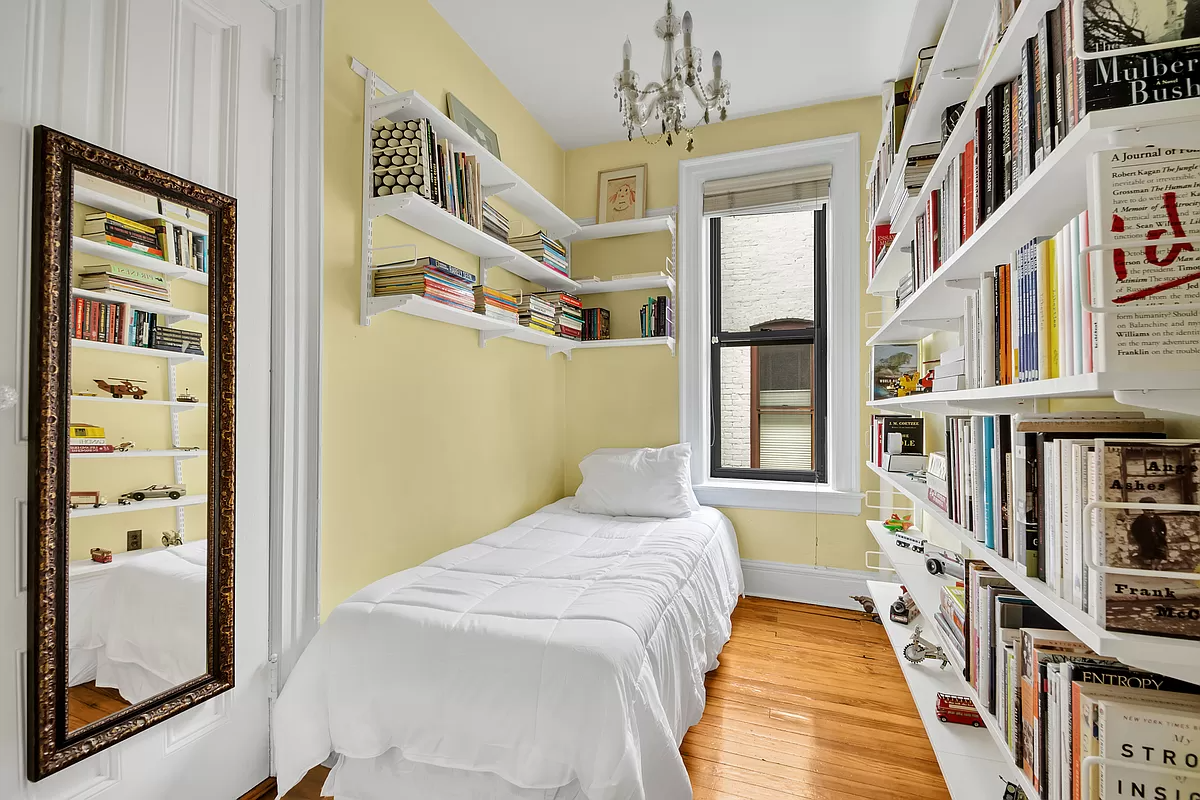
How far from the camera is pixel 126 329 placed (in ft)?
4.32

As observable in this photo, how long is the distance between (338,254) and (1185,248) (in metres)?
2.04

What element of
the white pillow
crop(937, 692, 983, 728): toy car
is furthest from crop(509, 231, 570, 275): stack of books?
crop(937, 692, 983, 728): toy car

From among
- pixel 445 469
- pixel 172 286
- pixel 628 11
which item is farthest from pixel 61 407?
pixel 628 11

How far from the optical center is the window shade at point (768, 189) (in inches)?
123

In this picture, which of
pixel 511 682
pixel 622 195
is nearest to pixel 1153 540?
pixel 511 682

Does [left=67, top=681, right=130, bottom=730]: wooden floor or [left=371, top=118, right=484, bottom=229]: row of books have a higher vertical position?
[left=371, top=118, right=484, bottom=229]: row of books

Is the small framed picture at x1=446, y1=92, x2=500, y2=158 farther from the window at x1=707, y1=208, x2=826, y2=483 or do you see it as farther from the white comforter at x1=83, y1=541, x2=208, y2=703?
the white comforter at x1=83, y1=541, x2=208, y2=703

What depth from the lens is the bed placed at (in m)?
1.23

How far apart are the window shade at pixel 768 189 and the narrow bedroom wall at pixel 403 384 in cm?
118

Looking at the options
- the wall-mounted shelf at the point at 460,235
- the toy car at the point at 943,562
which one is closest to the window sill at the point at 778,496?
the toy car at the point at 943,562

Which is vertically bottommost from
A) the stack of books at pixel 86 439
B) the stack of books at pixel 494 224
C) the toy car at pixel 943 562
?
the toy car at pixel 943 562

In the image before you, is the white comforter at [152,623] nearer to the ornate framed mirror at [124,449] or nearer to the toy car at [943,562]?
the ornate framed mirror at [124,449]

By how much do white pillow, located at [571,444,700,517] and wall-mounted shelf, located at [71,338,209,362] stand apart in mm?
1964

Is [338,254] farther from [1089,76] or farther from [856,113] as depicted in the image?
Result: [856,113]
